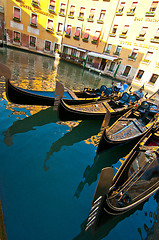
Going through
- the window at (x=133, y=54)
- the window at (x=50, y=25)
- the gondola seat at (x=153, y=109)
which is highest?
the window at (x=50, y=25)

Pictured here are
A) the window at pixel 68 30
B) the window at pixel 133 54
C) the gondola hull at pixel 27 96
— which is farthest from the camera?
the window at pixel 68 30

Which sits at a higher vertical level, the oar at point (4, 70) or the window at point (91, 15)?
the window at point (91, 15)

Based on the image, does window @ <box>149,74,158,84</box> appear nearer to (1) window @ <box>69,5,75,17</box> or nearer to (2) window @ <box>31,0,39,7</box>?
(1) window @ <box>69,5,75,17</box>

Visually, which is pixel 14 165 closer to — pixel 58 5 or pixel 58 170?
pixel 58 170

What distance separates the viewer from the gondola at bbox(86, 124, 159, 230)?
1778 millimetres

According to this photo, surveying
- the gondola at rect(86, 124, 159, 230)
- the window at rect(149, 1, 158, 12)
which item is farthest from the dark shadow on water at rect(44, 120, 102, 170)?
the window at rect(149, 1, 158, 12)

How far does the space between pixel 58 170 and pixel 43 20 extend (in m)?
21.5

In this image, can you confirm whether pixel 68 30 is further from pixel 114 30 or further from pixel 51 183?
pixel 51 183

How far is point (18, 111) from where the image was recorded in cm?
472

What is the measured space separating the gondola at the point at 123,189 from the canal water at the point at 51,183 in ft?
1.32

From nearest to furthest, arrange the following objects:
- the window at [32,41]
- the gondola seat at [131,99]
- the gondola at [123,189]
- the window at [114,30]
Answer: the gondola at [123,189] < the gondola seat at [131,99] < the window at [114,30] < the window at [32,41]

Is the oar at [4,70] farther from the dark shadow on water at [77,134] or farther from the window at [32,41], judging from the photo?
the window at [32,41]

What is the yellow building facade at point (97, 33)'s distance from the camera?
14.0 metres

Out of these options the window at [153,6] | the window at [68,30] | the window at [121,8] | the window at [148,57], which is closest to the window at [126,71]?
the window at [148,57]
